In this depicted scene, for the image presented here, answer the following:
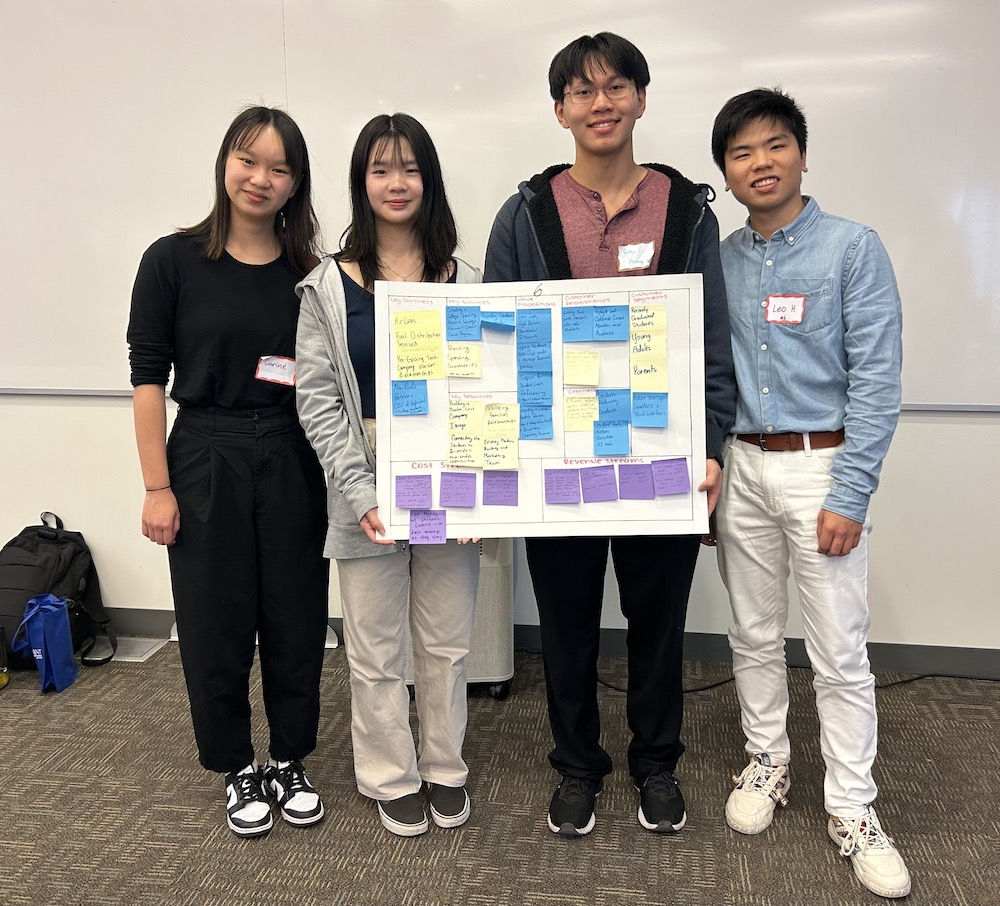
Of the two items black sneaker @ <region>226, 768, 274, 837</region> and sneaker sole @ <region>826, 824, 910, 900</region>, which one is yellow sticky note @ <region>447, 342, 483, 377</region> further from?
sneaker sole @ <region>826, 824, 910, 900</region>

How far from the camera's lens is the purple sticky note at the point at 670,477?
1693 millimetres

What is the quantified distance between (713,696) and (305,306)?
183cm

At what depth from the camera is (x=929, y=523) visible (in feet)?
8.82

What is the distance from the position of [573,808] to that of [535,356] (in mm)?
1080

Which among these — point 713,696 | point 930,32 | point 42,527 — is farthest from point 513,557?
point 930,32

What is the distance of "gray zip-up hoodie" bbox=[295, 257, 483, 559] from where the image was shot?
1.69 m

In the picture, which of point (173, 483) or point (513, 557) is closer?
point (173, 483)

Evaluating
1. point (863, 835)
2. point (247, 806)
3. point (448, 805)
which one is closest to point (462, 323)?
point (448, 805)

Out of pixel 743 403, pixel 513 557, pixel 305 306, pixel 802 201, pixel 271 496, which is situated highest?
pixel 802 201

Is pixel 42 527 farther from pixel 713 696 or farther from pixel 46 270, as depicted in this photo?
pixel 713 696

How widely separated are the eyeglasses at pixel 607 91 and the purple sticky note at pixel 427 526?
0.93m

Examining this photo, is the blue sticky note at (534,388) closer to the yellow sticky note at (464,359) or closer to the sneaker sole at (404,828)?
the yellow sticky note at (464,359)

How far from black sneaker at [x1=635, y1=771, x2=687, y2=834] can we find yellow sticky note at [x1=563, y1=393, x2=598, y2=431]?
0.90m

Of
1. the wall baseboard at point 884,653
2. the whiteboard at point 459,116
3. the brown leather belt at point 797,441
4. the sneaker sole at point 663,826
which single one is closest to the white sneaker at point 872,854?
the sneaker sole at point 663,826
